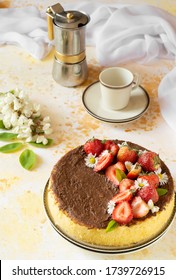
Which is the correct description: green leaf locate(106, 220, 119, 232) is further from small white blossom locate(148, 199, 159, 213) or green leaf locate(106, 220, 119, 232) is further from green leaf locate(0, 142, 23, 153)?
green leaf locate(0, 142, 23, 153)

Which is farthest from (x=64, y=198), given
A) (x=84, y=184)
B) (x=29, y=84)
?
(x=29, y=84)

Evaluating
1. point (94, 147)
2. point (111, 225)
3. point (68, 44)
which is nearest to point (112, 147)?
point (94, 147)

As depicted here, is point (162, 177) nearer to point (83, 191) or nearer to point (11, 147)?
point (83, 191)

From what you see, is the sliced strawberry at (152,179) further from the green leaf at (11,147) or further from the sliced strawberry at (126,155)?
the green leaf at (11,147)

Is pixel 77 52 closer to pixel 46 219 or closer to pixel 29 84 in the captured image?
pixel 29 84

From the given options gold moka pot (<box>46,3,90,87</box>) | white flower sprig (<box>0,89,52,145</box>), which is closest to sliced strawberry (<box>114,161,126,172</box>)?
white flower sprig (<box>0,89,52,145</box>)
